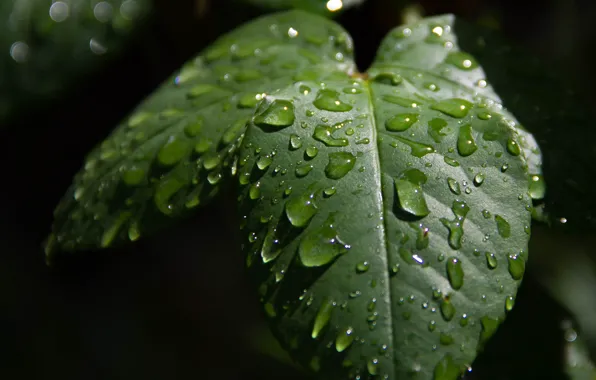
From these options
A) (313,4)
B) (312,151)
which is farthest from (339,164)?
(313,4)

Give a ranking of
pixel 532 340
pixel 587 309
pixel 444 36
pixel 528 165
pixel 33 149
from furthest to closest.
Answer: pixel 587 309, pixel 33 149, pixel 532 340, pixel 444 36, pixel 528 165

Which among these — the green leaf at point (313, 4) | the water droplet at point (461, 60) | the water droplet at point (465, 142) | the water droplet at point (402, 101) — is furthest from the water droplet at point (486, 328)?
the green leaf at point (313, 4)

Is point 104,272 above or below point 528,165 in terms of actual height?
below

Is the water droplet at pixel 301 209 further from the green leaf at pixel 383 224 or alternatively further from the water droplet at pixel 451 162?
the water droplet at pixel 451 162

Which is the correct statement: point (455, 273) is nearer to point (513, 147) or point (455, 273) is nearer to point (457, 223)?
point (457, 223)

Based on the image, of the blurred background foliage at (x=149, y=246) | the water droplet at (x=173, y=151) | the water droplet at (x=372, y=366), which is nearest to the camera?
the water droplet at (x=372, y=366)

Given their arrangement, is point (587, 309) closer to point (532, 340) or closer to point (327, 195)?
point (532, 340)

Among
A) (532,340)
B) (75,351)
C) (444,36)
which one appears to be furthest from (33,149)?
(532,340)
